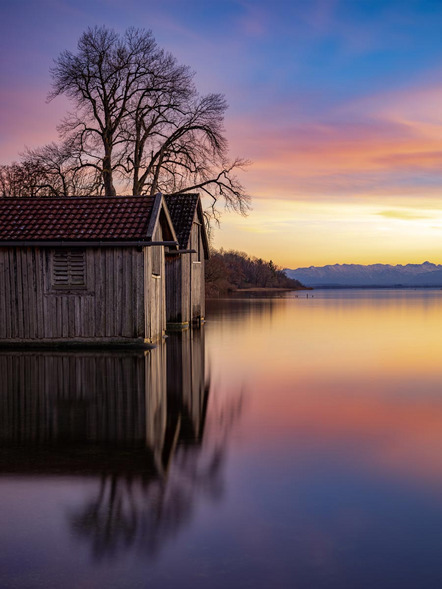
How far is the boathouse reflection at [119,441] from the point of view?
18.7 feet

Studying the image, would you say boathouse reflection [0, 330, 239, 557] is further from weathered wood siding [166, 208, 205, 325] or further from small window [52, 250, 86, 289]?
weathered wood siding [166, 208, 205, 325]

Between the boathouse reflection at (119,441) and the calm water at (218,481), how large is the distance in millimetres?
26

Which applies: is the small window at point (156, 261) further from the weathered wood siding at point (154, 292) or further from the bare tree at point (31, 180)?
the bare tree at point (31, 180)

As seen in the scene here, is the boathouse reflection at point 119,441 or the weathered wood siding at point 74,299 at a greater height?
the weathered wood siding at point 74,299

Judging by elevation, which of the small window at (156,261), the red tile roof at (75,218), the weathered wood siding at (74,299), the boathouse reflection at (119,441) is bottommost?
the boathouse reflection at (119,441)

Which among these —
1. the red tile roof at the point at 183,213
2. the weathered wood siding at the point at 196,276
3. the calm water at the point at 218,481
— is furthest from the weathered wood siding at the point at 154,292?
the weathered wood siding at the point at 196,276

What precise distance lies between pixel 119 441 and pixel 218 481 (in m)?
2.19

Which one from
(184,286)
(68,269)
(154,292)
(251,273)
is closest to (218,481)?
(68,269)

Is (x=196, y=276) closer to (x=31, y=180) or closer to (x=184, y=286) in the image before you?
(x=184, y=286)

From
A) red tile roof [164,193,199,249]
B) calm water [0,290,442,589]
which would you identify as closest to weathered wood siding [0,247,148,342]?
calm water [0,290,442,589]

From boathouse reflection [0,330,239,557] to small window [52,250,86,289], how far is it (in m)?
4.78

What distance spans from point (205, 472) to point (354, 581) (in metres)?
2.80

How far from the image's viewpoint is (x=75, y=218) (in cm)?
2130

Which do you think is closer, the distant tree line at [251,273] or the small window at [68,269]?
the small window at [68,269]
